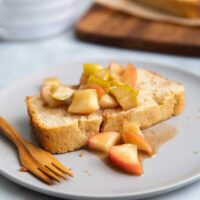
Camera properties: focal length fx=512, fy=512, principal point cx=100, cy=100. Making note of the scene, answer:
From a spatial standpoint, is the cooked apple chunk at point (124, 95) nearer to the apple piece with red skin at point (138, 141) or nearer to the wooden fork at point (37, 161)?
the apple piece with red skin at point (138, 141)

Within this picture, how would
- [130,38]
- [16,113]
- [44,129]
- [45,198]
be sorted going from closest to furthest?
[45,198] → [44,129] → [16,113] → [130,38]

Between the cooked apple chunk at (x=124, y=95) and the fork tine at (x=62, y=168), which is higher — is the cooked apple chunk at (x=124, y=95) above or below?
above

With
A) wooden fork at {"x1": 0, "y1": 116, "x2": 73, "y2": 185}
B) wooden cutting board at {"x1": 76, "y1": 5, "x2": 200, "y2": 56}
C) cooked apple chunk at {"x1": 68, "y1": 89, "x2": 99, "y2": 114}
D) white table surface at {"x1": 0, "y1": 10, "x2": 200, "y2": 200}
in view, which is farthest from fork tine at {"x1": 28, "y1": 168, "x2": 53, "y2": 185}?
wooden cutting board at {"x1": 76, "y1": 5, "x2": 200, "y2": 56}

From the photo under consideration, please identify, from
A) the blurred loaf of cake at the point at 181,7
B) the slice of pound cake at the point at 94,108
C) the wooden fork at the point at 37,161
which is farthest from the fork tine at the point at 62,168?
the blurred loaf of cake at the point at 181,7

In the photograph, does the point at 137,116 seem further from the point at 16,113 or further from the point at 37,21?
the point at 37,21

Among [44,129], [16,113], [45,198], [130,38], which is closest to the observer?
[45,198]

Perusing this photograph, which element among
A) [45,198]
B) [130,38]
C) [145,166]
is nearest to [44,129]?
[45,198]
